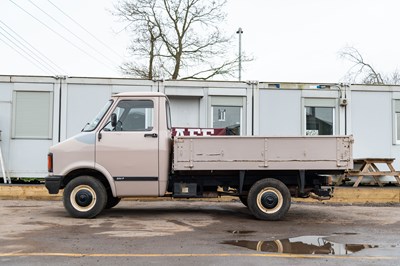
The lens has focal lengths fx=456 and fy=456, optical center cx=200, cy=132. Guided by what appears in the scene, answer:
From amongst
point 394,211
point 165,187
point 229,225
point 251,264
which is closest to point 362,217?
point 394,211

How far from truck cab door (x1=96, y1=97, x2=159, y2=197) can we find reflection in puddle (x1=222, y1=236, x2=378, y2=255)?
2712 millimetres

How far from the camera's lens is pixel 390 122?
13.9 m

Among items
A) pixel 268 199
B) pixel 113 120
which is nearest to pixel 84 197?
pixel 113 120

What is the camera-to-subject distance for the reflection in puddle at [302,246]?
21.2 ft

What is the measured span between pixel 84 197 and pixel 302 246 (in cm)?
447

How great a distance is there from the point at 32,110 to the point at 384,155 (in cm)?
1058

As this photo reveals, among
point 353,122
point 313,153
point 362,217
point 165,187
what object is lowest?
point 362,217

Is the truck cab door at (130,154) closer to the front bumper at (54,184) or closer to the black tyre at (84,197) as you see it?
the black tyre at (84,197)

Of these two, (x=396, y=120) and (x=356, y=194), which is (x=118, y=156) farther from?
(x=396, y=120)

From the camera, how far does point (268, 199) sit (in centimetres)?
916

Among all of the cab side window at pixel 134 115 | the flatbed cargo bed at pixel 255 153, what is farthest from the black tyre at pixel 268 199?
the cab side window at pixel 134 115

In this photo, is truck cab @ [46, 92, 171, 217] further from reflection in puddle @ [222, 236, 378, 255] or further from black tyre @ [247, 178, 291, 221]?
reflection in puddle @ [222, 236, 378, 255]

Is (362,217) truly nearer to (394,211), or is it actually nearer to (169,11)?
(394,211)

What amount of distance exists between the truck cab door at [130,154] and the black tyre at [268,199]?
1979 millimetres
